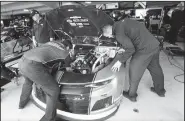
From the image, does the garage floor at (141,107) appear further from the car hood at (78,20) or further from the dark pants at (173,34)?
the dark pants at (173,34)

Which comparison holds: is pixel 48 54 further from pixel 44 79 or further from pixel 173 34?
pixel 173 34

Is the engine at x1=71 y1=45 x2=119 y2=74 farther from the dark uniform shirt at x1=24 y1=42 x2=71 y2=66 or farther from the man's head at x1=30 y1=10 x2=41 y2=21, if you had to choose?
the man's head at x1=30 y1=10 x2=41 y2=21

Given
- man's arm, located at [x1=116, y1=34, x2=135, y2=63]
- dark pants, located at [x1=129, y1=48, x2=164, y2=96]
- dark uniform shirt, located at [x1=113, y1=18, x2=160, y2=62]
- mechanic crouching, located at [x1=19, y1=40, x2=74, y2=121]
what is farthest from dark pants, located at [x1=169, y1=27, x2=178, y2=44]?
mechanic crouching, located at [x1=19, y1=40, x2=74, y2=121]

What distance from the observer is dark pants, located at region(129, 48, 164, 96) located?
5.65 ft

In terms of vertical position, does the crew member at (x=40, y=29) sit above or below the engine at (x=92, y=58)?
above

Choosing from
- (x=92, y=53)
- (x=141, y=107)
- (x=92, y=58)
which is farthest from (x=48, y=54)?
(x=141, y=107)

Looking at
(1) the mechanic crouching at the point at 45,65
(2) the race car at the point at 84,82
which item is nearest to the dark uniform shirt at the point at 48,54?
(1) the mechanic crouching at the point at 45,65

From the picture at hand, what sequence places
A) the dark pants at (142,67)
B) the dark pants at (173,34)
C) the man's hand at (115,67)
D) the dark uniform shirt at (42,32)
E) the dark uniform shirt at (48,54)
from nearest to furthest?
the dark uniform shirt at (48,54) < the man's hand at (115,67) < the dark pants at (142,67) < the dark uniform shirt at (42,32) < the dark pants at (173,34)

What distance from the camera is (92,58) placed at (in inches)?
72.0

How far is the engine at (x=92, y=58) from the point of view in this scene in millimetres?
1602

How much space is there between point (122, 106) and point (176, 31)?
14.8 feet

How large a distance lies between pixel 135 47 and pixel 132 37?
6.2 inches

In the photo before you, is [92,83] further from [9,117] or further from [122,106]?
[9,117]

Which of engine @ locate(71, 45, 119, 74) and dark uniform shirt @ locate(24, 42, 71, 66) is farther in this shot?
engine @ locate(71, 45, 119, 74)
